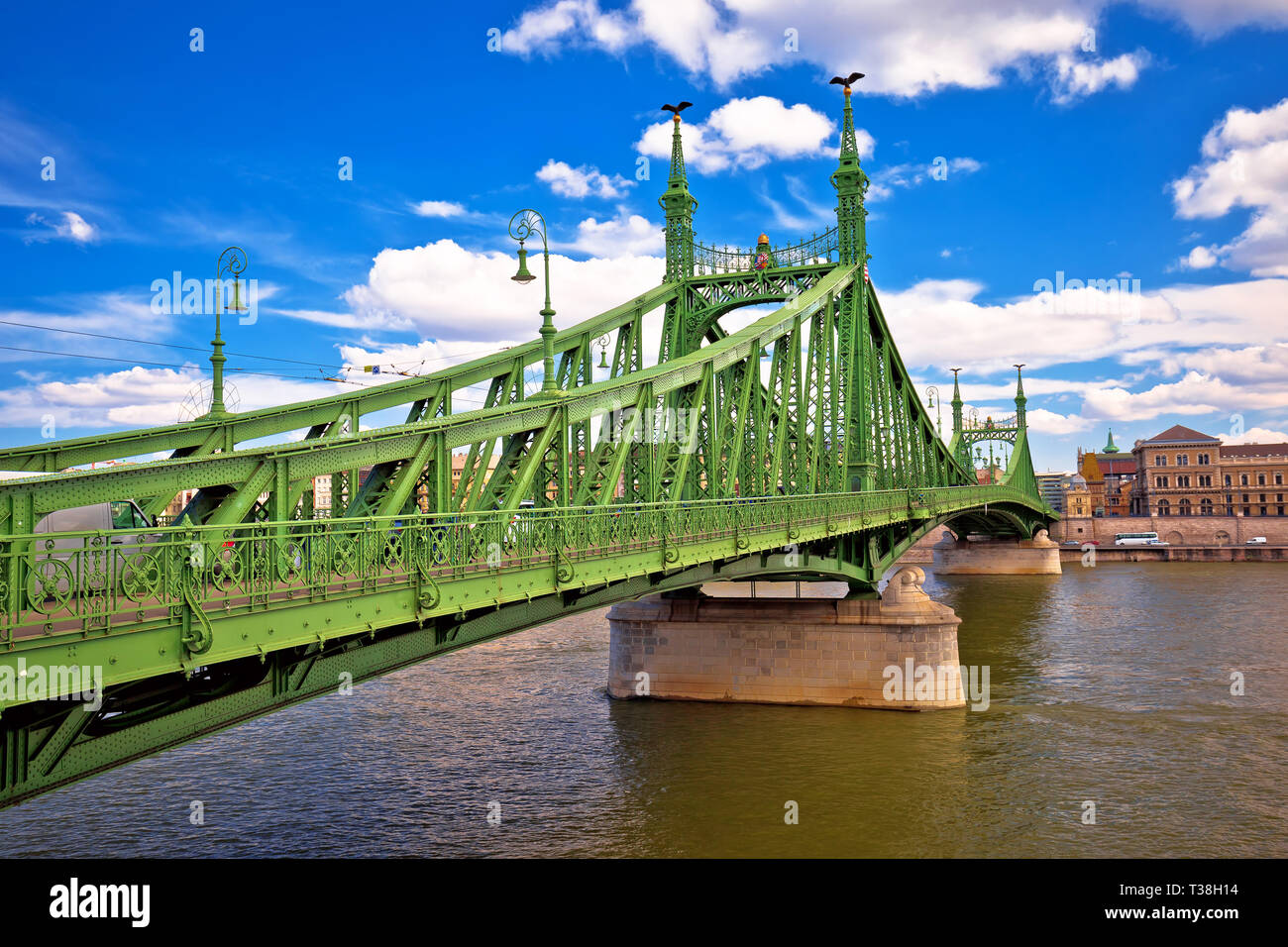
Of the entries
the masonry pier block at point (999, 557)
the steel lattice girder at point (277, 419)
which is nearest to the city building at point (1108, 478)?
the masonry pier block at point (999, 557)

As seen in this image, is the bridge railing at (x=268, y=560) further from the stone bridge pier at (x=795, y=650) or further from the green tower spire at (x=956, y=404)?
the green tower spire at (x=956, y=404)

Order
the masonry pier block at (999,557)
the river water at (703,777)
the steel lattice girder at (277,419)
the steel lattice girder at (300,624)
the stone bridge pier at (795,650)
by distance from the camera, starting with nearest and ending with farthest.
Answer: the steel lattice girder at (300,624) < the steel lattice girder at (277,419) < the river water at (703,777) < the stone bridge pier at (795,650) < the masonry pier block at (999,557)

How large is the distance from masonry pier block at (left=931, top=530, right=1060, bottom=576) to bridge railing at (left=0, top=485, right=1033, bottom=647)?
68.2m

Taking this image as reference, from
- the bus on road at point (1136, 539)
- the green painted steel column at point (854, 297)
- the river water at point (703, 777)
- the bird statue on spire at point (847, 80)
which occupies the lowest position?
the river water at point (703, 777)

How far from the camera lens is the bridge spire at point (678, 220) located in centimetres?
3441

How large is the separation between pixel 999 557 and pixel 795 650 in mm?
58381

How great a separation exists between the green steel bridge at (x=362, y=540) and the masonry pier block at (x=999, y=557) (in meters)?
53.2

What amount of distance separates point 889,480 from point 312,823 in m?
28.1

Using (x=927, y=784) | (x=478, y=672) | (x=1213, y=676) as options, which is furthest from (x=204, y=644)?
(x=1213, y=676)

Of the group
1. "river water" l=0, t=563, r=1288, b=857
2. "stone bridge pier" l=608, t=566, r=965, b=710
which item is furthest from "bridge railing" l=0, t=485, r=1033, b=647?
"stone bridge pier" l=608, t=566, r=965, b=710

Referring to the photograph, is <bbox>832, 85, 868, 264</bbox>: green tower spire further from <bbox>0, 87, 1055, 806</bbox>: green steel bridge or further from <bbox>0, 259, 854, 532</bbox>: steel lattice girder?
<bbox>0, 259, 854, 532</bbox>: steel lattice girder
